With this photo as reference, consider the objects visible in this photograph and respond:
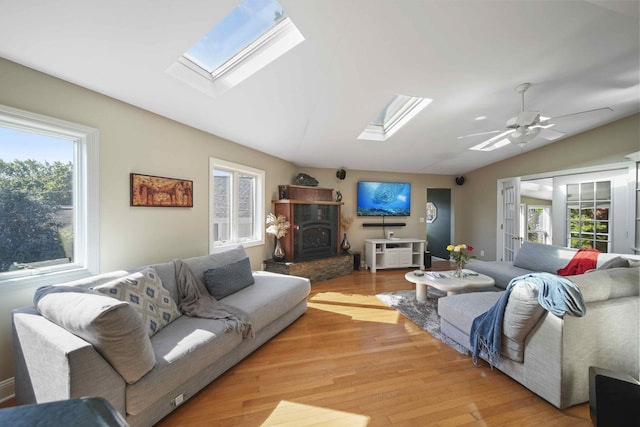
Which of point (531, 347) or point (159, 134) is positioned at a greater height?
point (159, 134)

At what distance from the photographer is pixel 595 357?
1753 millimetres

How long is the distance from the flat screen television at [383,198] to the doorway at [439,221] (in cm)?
140

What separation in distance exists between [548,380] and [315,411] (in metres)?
1.61

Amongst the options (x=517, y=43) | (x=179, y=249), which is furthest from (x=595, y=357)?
(x=179, y=249)

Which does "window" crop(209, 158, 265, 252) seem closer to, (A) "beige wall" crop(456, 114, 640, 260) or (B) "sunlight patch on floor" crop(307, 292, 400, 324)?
(B) "sunlight patch on floor" crop(307, 292, 400, 324)

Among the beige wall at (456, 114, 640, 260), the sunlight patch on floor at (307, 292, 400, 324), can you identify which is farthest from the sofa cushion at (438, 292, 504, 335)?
the beige wall at (456, 114, 640, 260)

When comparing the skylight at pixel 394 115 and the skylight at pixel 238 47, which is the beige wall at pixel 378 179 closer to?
the skylight at pixel 394 115

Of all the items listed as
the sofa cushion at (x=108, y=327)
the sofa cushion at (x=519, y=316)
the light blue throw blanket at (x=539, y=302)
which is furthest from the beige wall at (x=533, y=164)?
the sofa cushion at (x=108, y=327)

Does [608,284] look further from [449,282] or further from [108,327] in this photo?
[108,327]

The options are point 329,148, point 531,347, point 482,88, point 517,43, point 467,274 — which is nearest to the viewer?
point 531,347

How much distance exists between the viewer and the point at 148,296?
1.98 m

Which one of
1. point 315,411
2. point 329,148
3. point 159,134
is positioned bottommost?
point 315,411

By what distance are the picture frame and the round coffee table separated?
3072 mm

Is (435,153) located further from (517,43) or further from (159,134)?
(159,134)
